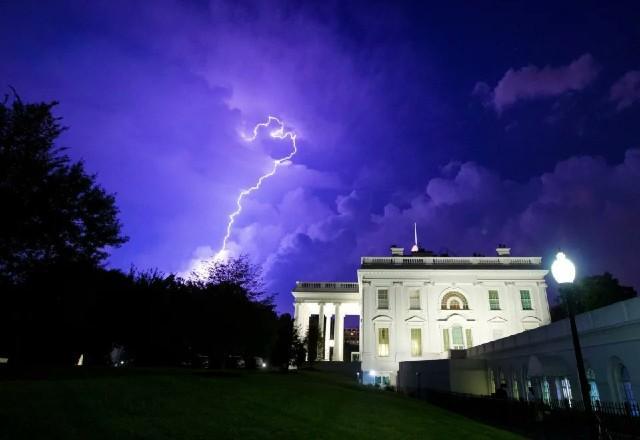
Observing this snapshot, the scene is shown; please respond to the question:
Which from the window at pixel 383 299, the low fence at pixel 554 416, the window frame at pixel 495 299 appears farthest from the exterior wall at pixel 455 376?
the window frame at pixel 495 299

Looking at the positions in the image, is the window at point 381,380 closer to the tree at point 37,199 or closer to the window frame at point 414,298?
the window frame at point 414,298

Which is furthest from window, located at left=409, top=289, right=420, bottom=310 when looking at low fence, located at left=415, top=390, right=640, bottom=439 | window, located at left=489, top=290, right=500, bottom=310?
low fence, located at left=415, top=390, right=640, bottom=439

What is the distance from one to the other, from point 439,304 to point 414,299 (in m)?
3.20

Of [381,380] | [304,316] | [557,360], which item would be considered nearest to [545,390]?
[557,360]

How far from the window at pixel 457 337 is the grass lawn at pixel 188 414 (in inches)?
1357

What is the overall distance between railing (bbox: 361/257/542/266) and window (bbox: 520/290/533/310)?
3880 mm

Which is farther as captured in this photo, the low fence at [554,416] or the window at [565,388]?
the window at [565,388]

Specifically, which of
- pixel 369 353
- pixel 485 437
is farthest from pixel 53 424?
pixel 369 353

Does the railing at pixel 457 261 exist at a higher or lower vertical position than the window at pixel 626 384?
higher

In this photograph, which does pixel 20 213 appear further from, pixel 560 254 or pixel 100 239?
pixel 560 254

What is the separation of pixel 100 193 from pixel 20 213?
5081mm

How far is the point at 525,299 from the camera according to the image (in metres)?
51.9

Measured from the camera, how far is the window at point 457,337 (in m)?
49.8

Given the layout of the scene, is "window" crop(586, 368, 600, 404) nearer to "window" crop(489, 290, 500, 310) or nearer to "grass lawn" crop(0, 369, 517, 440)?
"grass lawn" crop(0, 369, 517, 440)
